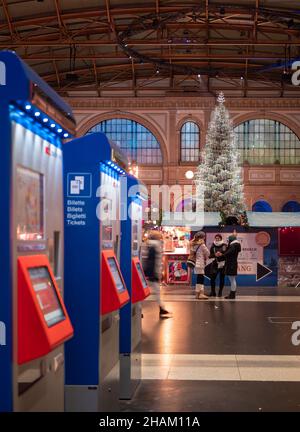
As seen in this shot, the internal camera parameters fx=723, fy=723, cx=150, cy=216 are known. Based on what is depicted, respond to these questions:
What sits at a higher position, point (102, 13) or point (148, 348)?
point (102, 13)

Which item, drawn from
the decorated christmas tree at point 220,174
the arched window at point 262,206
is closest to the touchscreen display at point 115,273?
the decorated christmas tree at point 220,174

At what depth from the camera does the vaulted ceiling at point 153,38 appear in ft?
96.7

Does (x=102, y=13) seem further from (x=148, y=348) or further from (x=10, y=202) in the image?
(x=10, y=202)

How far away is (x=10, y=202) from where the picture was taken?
3395 millimetres

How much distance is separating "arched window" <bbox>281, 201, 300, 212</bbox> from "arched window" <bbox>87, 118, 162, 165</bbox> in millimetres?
8257

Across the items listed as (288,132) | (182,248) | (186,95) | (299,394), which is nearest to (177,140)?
(186,95)

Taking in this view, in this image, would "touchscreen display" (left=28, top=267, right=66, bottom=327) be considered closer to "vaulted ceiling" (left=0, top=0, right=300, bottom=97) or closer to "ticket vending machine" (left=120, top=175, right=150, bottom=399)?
"ticket vending machine" (left=120, top=175, right=150, bottom=399)

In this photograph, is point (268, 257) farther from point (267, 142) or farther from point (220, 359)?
point (267, 142)

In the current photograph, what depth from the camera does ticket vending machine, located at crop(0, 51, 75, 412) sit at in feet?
11.2

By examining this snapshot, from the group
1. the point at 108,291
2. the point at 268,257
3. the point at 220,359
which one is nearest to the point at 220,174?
the point at 268,257

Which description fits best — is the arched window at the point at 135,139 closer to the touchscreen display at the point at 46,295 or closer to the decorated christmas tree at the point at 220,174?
the decorated christmas tree at the point at 220,174

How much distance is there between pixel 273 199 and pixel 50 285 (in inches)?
1646

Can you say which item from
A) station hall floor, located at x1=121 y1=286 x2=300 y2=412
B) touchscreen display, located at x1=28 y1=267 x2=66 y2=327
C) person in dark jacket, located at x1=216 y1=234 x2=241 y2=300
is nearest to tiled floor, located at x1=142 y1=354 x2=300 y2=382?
station hall floor, located at x1=121 y1=286 x2=300 y2=412

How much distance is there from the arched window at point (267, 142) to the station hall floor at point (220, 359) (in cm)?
2977
